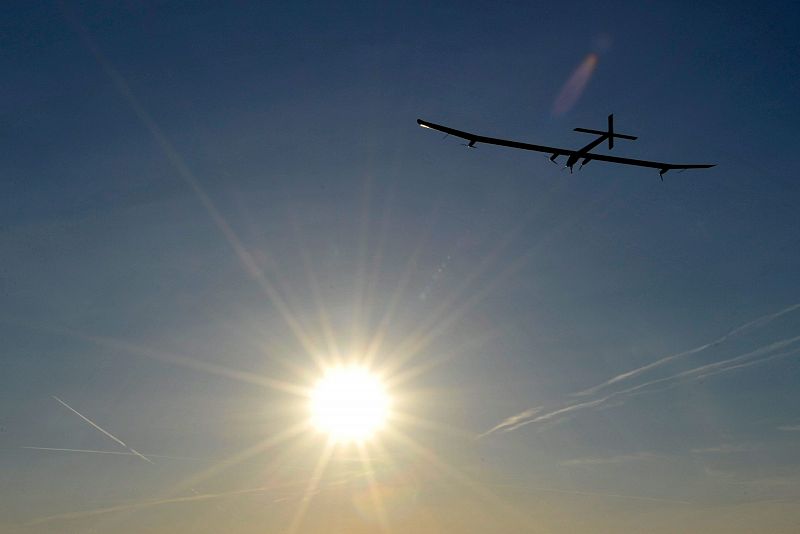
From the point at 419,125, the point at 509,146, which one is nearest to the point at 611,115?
the point at 509,146

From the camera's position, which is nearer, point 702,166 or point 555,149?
point 555,149

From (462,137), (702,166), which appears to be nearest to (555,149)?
(462,137)

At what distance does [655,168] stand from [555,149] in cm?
1630

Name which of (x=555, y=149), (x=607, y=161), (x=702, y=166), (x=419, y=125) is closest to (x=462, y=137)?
(x=419, y=125)

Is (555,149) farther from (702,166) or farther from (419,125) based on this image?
(702,166)

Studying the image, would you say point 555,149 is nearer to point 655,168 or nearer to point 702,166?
point 655,168

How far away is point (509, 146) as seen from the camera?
8588 centimetres

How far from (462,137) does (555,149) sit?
1206 cm

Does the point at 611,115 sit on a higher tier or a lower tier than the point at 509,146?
higher

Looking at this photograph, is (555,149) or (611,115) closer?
(555,149)

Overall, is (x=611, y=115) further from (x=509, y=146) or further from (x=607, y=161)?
(x=509, y=146)

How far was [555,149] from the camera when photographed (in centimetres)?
8638

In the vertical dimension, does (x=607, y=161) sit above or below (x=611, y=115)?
below

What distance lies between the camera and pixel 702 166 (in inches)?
3703
